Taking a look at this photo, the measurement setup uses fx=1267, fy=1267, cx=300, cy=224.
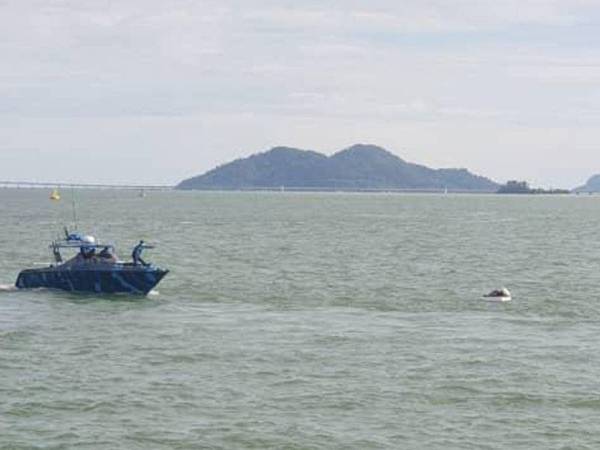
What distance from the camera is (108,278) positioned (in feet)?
195

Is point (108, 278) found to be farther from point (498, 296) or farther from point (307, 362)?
point (307, 362)

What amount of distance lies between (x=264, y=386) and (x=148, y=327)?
43.5 ft

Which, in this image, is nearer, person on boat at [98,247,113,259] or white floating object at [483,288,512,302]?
white floating object at [483,288,512,302]

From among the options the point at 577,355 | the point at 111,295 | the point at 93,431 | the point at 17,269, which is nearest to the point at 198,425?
the point at 93,431

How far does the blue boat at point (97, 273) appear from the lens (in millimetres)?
59375

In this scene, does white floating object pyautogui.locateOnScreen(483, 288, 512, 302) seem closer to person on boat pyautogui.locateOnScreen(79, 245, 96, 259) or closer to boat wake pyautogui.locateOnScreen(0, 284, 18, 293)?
person on boat pyautogui.locateOnScreen(79, 245, 96, 259)

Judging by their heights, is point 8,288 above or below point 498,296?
above

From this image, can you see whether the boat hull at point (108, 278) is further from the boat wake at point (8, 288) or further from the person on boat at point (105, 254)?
the boat wake at point (8, 288)

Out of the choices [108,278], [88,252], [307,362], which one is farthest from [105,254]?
[307,362]

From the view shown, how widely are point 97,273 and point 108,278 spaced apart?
0.60 metres

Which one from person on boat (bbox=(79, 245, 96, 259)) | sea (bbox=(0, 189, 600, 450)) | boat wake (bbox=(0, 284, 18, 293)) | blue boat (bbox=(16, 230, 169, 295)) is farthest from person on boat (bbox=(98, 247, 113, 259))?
boat wake (bbox=(0, 284, 18, 293))

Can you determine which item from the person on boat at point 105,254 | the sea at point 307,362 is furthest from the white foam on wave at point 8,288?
the person on boat at point 105,254

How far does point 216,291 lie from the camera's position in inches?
2520

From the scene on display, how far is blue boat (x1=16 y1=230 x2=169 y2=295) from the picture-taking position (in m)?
59.4
